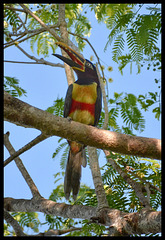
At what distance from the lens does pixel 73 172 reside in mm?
4156

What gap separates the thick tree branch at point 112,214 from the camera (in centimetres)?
281

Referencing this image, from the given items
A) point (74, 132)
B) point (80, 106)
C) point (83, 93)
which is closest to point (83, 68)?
point (83, 93)

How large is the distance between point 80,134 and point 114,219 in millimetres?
987

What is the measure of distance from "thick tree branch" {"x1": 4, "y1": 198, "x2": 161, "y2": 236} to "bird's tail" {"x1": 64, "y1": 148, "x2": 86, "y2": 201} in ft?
1.48

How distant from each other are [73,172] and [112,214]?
114 centimetres

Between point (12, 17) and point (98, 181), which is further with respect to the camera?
point (12, 17)

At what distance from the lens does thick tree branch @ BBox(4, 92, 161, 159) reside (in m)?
2.65

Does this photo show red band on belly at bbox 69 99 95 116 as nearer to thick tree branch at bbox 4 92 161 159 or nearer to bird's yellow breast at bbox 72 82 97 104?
bird's yellow breast at bbox 72 82 97 104

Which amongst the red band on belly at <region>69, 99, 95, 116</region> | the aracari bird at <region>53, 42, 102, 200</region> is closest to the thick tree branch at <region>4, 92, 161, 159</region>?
the aracari bird at <region>53, 42, 102, 200</region>

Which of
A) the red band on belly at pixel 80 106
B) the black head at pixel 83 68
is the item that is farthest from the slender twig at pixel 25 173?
the black head at pixel 83 68

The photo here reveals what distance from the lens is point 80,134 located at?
2.81 meters

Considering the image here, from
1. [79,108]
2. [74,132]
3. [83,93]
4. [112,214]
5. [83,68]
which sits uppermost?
[83,68]

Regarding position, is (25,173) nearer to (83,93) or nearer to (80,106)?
(80,106)

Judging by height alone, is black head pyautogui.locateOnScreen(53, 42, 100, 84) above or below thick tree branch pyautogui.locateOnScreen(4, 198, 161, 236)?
above
